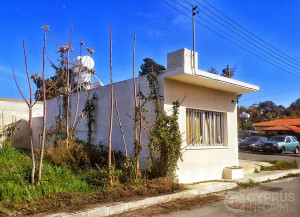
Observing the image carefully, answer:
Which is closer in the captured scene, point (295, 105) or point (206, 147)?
point (206, 147)

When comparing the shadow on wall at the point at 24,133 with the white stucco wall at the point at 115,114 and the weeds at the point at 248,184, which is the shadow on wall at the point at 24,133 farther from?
the weeds at the point at 248,184

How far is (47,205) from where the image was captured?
17.2 feet

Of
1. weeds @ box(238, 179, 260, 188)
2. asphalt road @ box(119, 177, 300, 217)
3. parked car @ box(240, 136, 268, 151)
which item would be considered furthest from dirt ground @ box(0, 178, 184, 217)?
parked car @ box(240, 136, 268, 151)

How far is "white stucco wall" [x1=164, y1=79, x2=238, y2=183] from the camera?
824 cm

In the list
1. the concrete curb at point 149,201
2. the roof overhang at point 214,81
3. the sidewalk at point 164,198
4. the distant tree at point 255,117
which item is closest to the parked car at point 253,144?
the sidewalk at point 164,198

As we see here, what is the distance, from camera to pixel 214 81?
8.37 m

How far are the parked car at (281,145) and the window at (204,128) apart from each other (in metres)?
15.0

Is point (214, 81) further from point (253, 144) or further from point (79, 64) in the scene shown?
point (253, 144)

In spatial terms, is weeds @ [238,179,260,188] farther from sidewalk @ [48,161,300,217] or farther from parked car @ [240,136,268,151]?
parked car @ [240,136,268,151]

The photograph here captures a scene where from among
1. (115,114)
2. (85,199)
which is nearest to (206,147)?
(115,114)

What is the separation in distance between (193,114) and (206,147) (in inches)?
50.4

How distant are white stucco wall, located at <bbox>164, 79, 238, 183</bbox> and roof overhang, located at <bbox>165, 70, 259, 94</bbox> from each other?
0.23 m

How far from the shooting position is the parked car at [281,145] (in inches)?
890

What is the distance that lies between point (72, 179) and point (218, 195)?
4.10 metres
